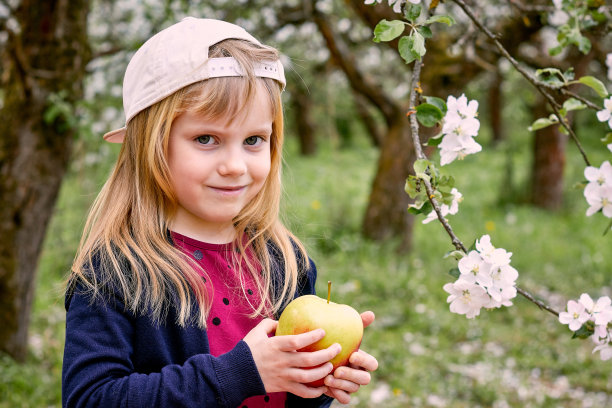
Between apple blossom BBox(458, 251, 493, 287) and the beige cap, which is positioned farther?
the beige cap

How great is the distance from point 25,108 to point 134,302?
6.85 ft

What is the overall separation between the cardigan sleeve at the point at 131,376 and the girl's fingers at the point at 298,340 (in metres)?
0.07

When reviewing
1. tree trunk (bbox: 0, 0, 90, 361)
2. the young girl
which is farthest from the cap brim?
tree trunk (bbox: 0, 0, 90, 361)

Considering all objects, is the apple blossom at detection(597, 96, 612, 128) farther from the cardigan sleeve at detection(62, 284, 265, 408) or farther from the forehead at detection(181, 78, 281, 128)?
the cardigan sleeve at detection(62, 284, 265, 408)

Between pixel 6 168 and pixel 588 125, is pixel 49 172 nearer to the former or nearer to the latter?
pixel 6 168

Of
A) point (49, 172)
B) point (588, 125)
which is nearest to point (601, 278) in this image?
point (49, 172)

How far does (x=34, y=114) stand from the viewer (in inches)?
117

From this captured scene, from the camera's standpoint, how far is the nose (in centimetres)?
127

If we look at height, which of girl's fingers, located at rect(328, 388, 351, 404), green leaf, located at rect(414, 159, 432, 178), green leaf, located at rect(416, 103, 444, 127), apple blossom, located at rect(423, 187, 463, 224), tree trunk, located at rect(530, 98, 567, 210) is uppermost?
green leaf, located at rect(416, 103, 444, 127)

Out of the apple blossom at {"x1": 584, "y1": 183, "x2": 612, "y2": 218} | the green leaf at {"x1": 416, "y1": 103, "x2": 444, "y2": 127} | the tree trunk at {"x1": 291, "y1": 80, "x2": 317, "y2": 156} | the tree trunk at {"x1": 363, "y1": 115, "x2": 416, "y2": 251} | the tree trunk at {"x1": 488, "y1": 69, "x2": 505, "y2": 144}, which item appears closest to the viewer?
the green leaf at {"x1": 416, "y1": 103, "x2": 444, "y2": 127}

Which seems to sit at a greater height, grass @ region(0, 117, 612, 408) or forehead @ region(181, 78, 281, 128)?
forehead @ region(181, 78, 281, 128)

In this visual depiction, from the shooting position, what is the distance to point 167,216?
1399mm

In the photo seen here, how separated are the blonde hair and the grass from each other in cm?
45


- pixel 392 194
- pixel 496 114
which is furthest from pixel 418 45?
pixel 496 114
